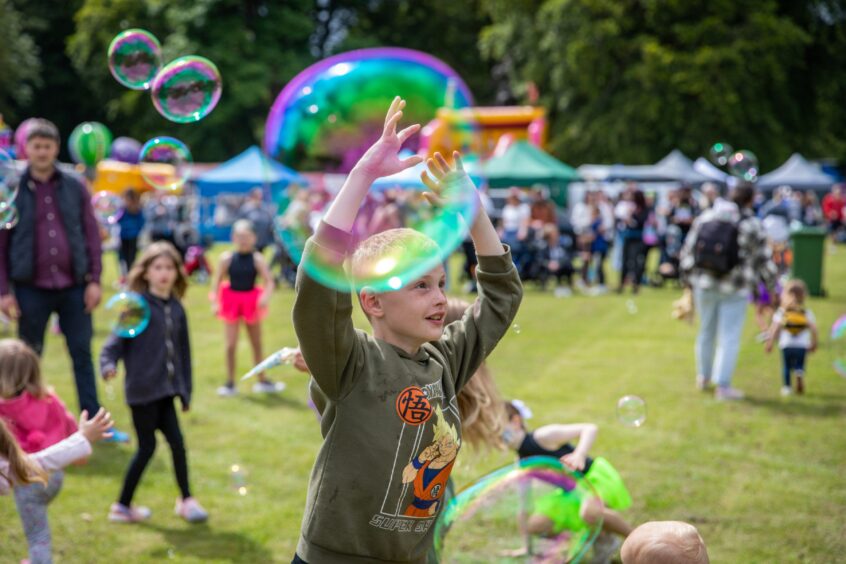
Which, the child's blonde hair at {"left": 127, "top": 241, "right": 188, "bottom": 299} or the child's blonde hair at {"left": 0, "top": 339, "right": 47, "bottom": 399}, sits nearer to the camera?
the child's blonde hair at {"left": 0, "top": 339, "right": 47, "bottom": 399}

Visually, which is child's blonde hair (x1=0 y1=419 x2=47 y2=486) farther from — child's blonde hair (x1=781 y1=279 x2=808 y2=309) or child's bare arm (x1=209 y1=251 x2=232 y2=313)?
child's blonde hair (x1=781 y1=279 x2=808 y2=309)

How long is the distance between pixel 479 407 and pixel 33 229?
3640 millimetres

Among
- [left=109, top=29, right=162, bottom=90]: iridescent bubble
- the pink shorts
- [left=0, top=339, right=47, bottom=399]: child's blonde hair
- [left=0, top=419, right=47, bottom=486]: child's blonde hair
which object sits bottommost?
the pink shorts

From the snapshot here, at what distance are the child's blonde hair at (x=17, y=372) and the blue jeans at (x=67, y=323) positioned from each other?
1748 millimetres

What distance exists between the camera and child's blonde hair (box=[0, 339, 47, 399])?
4523 millimetres

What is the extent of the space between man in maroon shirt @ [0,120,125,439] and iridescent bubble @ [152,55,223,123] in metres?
1.36

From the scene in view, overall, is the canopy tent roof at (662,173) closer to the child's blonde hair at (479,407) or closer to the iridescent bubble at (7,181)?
the iridescent bubble at (7,181)

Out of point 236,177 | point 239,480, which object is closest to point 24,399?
point 239,480

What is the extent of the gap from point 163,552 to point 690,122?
104ft

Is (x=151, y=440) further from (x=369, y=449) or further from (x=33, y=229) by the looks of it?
(x=369, y=449)

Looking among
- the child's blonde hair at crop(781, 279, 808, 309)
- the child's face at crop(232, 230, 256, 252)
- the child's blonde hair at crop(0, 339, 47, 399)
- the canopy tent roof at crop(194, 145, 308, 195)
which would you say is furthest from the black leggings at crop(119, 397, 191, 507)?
the canopy tent roof at crop(194, 145, 308, 195)

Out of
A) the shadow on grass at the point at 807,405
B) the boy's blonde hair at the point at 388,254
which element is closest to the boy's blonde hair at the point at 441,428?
the boy's blonde hair at the point at 388,254

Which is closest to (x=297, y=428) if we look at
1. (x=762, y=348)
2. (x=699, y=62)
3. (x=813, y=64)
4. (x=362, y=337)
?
(x=362, y=337)

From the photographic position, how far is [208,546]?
16.6ft
